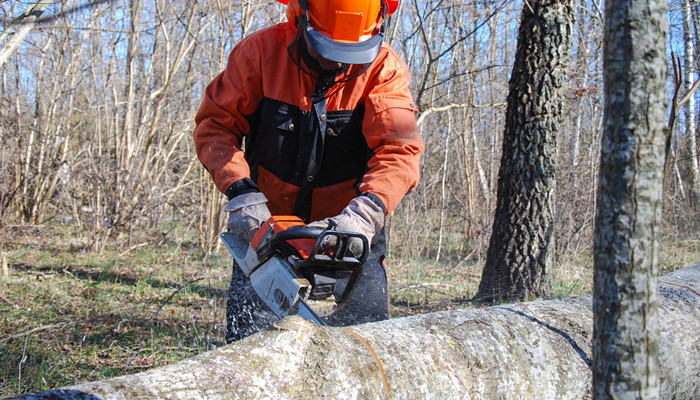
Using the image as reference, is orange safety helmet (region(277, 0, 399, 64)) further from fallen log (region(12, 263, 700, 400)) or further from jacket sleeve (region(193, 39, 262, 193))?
fallen log (region(12, 263, 700, 400))

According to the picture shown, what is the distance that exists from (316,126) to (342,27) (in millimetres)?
501

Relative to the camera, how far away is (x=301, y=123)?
259 centimetres

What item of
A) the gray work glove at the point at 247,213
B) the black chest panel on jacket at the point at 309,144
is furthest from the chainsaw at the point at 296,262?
the black chest panel on jacket at the point at 309,144

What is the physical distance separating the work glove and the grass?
1.38 meters

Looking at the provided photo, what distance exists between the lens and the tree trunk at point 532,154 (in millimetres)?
4578

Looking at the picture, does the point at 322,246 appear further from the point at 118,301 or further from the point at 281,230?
the point at 118,301

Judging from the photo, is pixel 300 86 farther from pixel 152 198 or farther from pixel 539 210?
pixel 152 198

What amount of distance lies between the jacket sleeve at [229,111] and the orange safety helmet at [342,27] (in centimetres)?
35

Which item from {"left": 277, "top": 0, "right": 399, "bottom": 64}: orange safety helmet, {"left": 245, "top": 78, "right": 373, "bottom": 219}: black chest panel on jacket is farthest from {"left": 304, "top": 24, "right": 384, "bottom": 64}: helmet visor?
{"left": 245, "top": 78, "right": 373, "bottom": 219}: black chest panel on jacket

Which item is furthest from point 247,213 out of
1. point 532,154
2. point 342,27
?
point 532,154

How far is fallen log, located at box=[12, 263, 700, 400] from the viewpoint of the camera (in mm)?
1215

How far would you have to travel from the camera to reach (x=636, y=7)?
1.04 metres

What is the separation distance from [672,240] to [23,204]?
1130 centimetres

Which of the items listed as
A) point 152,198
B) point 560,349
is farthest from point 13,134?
point 560,349
